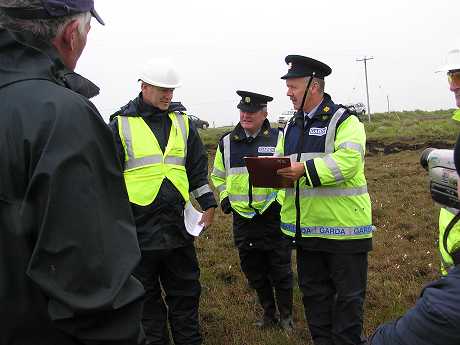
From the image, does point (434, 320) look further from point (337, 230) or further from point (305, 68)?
point (305, 68)

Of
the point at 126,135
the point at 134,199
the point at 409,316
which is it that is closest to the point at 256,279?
the point at 134,199

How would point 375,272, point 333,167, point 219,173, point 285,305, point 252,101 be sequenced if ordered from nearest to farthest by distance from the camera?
1. point 333,167
2. point 285,305
3. point 252,101
4. point 219,173
5. point 375,272

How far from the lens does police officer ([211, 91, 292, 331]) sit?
472cm

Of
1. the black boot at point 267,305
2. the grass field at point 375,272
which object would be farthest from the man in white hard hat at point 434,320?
the black boot at point 267,305

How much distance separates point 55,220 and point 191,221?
100 inches

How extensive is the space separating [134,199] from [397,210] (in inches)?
272

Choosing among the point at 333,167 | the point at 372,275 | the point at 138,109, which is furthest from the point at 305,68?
the point at 372,275

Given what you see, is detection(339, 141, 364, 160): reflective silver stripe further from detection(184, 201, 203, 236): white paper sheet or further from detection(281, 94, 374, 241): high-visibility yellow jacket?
detection(184, 201, 203, 236): white paper sheet

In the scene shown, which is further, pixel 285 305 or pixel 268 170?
pixel 285 305

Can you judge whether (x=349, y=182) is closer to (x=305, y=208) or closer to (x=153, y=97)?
(x=305, y=208)

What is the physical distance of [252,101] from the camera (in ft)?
16.2

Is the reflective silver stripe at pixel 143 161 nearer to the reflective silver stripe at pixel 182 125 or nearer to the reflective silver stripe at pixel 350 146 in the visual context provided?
the reflective silver stripe at pixel 182 125

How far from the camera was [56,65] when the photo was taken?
1.67m

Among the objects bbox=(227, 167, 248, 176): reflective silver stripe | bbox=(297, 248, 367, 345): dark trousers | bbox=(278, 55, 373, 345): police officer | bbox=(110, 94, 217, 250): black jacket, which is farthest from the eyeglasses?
bbox=(227, 167, 248, 176): reflective silver stripe
